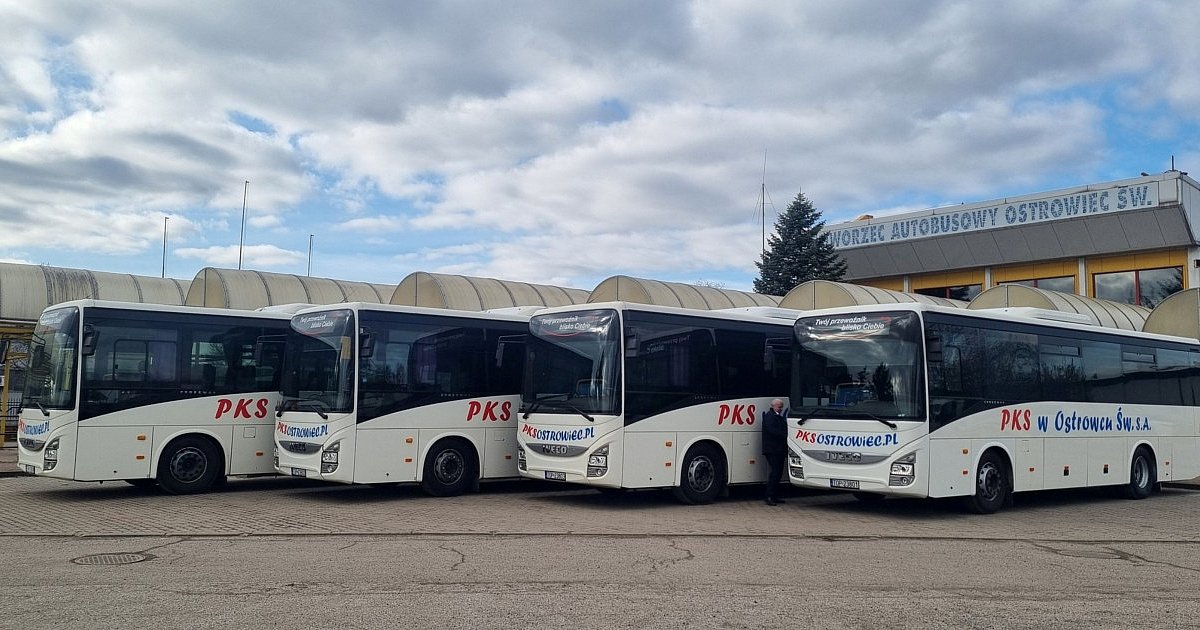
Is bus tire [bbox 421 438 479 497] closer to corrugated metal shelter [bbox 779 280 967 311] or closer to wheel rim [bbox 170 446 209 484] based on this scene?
wheel rim [bbox 170 446 209 484]

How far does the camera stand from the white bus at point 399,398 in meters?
15.0

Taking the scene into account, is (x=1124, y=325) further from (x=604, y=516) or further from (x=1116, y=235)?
(x=604, y=516)

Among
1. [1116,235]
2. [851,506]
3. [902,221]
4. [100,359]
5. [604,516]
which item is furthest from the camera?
[902,221]

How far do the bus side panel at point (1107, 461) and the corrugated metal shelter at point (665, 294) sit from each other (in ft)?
30.8

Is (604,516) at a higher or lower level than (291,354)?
lower

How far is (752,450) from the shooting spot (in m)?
16.2

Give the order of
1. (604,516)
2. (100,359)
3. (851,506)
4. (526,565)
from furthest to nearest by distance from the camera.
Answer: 1. (851,506)
2. (100,359)
3. (604,516)
4. (526,565)

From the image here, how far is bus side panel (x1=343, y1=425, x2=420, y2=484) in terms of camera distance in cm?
1489

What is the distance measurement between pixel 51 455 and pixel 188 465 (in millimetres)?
1904

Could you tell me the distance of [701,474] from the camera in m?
15.5

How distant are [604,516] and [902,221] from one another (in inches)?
1188

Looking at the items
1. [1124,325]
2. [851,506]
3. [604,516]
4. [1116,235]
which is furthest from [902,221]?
[604,516]

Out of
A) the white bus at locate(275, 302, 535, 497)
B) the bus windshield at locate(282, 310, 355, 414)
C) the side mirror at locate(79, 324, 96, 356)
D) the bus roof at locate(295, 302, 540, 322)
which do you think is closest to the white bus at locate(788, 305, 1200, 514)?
the white bus at locate(275, 302, 535, 497)

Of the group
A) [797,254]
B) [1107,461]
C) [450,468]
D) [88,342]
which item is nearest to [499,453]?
[450,468]
